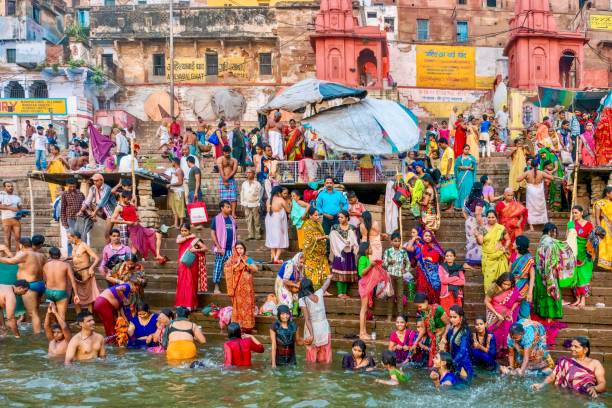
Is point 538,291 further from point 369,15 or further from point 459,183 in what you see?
point 369,15

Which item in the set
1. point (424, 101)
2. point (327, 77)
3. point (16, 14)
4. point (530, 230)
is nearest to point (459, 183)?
point (530, 230)

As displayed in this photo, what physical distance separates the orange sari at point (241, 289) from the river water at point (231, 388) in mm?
867

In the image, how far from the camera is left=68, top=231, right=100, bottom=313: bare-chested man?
10.0m

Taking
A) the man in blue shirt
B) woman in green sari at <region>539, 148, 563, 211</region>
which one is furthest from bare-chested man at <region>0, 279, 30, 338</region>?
woman in green sari at <region>539, 148, 563, 211</region>

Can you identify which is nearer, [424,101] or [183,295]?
[183,295]

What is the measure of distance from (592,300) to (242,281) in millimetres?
4568

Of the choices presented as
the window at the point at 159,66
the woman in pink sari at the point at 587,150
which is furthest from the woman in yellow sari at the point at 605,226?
the window at the point at 159,66

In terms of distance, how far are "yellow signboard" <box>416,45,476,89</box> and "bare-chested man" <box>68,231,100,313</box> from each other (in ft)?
79.9

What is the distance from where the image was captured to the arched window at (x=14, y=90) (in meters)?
29.0

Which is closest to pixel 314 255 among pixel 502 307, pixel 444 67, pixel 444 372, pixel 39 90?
pixel 502 307

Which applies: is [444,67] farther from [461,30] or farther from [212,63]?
[212,63]

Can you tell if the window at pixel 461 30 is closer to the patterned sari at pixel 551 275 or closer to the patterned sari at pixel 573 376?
the patterned sari at pixel 551 275

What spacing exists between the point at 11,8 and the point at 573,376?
30.8m

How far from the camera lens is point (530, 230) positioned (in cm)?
1168
